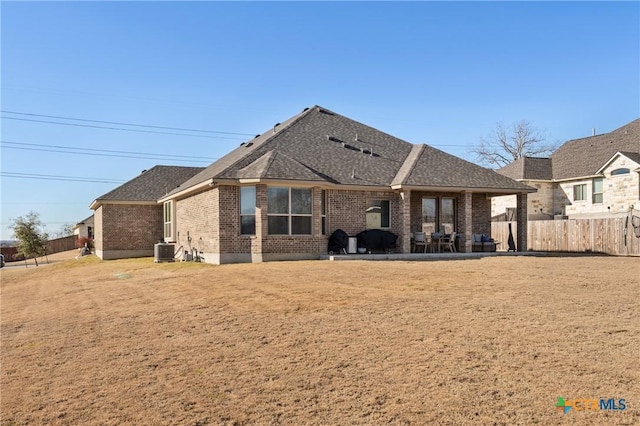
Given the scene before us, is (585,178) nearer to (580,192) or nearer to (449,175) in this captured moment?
(580,192)

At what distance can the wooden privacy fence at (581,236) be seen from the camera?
20.9 meters

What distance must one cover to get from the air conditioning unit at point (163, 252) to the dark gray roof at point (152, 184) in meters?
7.29

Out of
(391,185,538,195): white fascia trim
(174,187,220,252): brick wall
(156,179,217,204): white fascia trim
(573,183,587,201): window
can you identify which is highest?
(573,183,587,201): window

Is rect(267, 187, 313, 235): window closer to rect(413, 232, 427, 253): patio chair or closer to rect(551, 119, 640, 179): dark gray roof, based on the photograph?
rect(413, 232, 427, 253): patio chair

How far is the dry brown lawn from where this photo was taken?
5.04m

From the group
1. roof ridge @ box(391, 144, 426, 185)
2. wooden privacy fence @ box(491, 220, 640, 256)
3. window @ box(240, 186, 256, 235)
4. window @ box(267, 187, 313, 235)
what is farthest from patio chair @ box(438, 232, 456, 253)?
window @ box(240, 186, 256, 235)

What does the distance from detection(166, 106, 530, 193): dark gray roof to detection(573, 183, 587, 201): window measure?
13360 millimetres

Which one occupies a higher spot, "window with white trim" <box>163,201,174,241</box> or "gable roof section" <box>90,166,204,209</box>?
"gable roof section" <box>90,166,204,209</box>

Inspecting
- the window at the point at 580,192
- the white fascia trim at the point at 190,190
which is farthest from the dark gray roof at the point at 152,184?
the window at the point at 580,192

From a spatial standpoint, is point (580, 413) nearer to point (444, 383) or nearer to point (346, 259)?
point (444, 383)

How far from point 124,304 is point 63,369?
443 cm

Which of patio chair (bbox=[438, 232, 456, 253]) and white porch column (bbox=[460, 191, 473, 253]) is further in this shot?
white porch column (bbox=[460, 191, 473, 253])

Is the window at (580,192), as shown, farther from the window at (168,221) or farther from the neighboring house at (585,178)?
the window at (168,221)

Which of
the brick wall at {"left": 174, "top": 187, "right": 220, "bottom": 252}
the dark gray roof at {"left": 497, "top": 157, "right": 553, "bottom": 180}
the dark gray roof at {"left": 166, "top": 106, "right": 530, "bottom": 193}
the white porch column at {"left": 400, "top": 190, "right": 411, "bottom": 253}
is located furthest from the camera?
the dark gray roof at {"left": 497, "top": 157, "right": 553, "bottom": 180}
